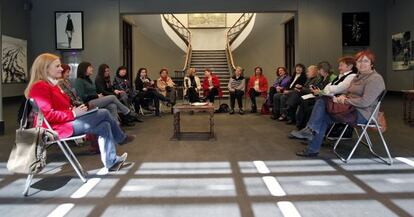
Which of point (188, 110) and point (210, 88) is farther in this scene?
point (210, 88)

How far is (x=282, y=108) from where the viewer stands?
9062 millimetres

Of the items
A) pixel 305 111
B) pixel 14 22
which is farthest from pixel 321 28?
pixel 14 22

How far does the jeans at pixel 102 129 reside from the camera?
12.9ft

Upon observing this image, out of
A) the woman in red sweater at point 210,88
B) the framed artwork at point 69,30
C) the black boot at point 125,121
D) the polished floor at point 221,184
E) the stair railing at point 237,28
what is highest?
the stair railing at point 237,28

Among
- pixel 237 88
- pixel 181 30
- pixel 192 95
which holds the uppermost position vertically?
pixel 181 30

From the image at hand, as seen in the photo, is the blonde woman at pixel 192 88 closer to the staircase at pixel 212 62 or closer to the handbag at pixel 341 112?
the handbag at pixel 341 112

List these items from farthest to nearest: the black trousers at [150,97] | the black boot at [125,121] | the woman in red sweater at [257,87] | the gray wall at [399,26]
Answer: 1. the gray wall at [399,26]
2. the woman in red sweater at [257,87]
3. the black trousers at [150,97]
4. the black boot at [125,121]

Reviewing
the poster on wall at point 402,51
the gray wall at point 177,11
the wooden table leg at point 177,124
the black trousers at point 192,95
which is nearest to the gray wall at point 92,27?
the gray wall at point 177,11

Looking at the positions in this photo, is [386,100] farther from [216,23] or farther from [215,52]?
[216,23]

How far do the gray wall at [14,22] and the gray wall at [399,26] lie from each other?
10.8 m

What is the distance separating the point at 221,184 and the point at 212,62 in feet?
57.9

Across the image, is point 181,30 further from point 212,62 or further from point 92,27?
point 92,27

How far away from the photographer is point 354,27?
41.3 feet

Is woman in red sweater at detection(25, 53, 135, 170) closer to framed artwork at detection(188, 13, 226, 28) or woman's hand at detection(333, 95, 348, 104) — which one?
woman's hand at detection(333, 95, 348, 104)
